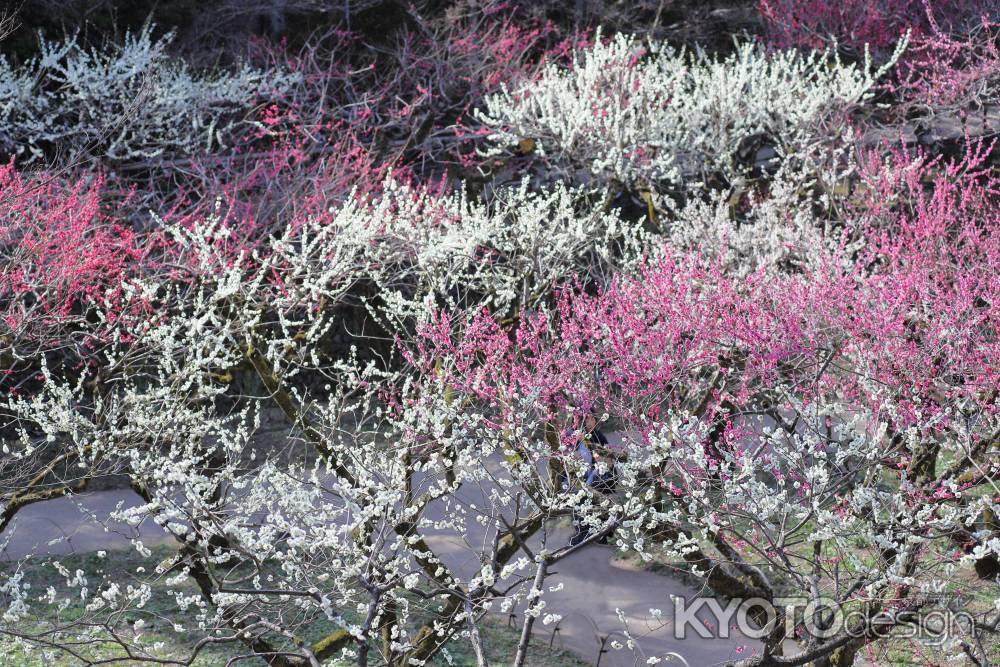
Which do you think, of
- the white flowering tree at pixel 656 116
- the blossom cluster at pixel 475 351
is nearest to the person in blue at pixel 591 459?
the blossom cluster at pixel 475 351

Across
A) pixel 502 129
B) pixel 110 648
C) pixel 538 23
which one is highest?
pixel 538 23

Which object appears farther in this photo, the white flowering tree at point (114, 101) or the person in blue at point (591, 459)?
the white flowering tree at point (114, 101)

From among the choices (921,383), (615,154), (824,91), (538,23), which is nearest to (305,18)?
(538,23)

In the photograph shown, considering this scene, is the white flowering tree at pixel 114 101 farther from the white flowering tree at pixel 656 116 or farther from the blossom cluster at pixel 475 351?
the white flowering tree at pixel 656 116

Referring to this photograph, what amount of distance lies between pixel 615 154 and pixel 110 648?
913 centimetres

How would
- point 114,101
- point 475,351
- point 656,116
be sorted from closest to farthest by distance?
point 475,351, point 114,101, point 656,116

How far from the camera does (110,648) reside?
26.3 feet

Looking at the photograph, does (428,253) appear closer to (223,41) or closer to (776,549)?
(776,549)

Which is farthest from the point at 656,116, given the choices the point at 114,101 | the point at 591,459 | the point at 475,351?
the point at 591,459

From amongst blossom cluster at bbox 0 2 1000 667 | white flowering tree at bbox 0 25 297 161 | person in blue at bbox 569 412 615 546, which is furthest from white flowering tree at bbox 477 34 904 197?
person in blue at bbox 569 412 615 546

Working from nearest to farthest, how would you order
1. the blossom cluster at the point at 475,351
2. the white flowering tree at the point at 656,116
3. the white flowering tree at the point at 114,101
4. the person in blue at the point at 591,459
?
the blossom cluster at the point at 475,351, the person in blue at the point at 591,459, the white flowering tree at the point at 114,101, the white flowering tree at the point at 656,116

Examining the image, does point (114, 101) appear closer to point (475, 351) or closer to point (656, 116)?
point (475, 351)

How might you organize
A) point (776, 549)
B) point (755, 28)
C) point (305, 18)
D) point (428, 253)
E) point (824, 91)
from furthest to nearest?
1. point (755, 28)
2. point (305, 18)
3. point (824, 91)
4. point (428, 253)
5. point (776, 549)

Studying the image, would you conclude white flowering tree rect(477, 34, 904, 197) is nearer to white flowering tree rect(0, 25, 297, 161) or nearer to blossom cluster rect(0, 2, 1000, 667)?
blossom cluster rect(0, 2, 1000, 667)
